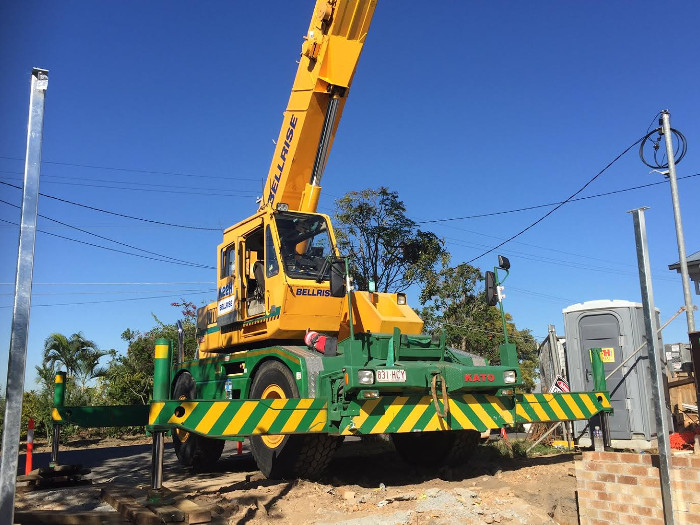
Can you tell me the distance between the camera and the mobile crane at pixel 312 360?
6090 mm

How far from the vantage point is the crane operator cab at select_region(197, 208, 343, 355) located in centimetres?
775

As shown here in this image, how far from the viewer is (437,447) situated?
8133 millimetres

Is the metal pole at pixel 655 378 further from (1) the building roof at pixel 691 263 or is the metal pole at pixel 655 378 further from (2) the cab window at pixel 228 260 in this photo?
(1) the building roof at pixel 691 263

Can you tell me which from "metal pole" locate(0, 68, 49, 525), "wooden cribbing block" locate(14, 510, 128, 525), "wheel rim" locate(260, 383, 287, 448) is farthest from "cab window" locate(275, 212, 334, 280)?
"metal pole" locate(0, 68, 49, 525)

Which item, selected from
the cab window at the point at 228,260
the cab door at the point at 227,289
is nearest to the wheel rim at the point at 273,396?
the cab door at the point at 227,289

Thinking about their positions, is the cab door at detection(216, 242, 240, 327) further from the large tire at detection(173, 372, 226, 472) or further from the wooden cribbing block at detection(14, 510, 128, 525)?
the wooden cribbing block at detection(14, 510, 128, 525)

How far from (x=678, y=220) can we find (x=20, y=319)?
10772 mm

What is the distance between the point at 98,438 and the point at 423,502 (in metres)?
16.0

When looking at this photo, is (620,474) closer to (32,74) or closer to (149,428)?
(149,428)

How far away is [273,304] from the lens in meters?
7.84

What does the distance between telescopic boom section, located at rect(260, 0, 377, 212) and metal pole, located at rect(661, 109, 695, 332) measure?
603 cm

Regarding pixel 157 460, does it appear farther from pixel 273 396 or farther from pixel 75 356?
pixel 75 356

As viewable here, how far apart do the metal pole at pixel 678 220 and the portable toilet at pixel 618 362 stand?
44.4 inches

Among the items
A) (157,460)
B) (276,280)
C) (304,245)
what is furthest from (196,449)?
(157,460)
